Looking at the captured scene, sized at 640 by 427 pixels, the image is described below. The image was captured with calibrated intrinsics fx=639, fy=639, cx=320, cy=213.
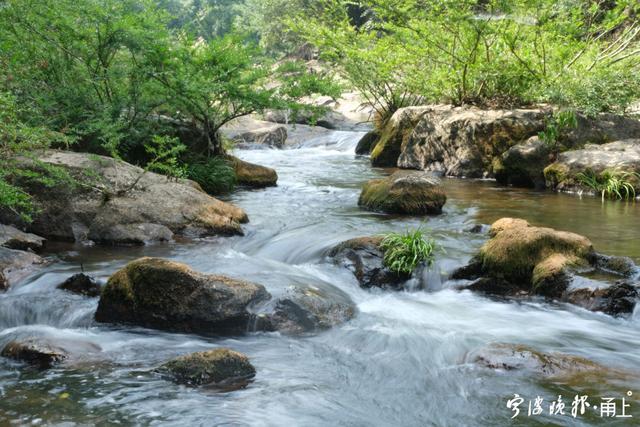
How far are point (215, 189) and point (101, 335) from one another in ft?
22.1

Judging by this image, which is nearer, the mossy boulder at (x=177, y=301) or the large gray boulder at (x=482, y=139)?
the mossy boulder at (x=177, y=301)

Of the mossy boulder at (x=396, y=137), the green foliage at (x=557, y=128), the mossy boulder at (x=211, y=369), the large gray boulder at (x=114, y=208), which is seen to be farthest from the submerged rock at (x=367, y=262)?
the mossy boulder at (x=396, y=137)

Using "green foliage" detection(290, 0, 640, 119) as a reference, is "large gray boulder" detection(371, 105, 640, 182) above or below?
below

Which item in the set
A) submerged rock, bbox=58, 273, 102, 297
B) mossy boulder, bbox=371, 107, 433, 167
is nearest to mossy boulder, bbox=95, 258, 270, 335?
submerged rock, bbox=58, 273, 102, 297

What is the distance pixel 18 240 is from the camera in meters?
8.05

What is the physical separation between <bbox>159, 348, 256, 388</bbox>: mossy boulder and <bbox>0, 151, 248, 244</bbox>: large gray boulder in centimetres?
411

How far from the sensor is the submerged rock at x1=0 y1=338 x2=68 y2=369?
5008 mm

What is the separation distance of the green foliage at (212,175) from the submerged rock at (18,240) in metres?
3.99

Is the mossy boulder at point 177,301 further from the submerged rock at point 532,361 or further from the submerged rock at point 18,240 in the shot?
the submerged rock at point 18,240

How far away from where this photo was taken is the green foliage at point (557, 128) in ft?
42.1

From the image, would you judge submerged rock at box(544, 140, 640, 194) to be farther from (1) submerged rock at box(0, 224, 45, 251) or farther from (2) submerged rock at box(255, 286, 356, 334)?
(1) submerged rock at box(0, 224, 45, 251)

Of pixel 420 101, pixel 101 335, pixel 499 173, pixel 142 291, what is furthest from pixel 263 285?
pixel 420 101

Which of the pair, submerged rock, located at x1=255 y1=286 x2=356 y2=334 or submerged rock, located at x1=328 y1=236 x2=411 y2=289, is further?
submerged rock, located at x1=328 y1=236 x2=411 y2=289

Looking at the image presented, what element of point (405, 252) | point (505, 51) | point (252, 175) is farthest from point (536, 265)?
point (505, 51)
